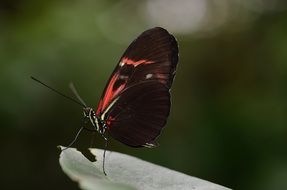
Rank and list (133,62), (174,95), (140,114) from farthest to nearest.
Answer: (174,95) → (140,114) → (133,62)

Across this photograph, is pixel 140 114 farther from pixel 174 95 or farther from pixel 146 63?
pixel 174 95

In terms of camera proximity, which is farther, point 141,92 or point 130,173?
point 141,92

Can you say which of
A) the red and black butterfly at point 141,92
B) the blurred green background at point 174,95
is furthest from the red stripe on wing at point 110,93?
the blurred green background at point 174,95

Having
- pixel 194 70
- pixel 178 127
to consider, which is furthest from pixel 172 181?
pixel 194 70

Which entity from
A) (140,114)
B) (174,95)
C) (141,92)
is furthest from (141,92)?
(174,95)

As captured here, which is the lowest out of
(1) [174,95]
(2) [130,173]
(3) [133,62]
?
(1) [174,95]

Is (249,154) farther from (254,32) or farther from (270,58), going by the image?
(254,32)
